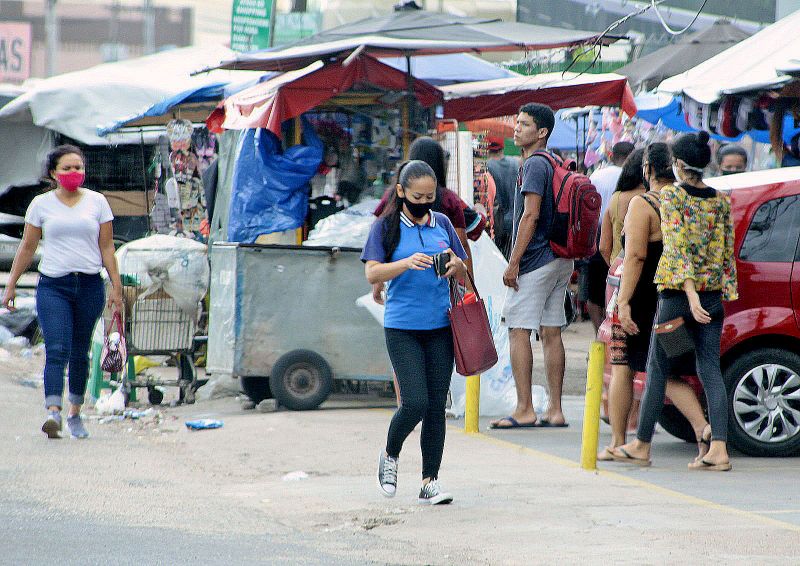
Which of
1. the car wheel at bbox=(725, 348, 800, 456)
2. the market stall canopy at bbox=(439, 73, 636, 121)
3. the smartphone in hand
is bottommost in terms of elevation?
the car wheel at bbox=(725, 348, 800, 456)

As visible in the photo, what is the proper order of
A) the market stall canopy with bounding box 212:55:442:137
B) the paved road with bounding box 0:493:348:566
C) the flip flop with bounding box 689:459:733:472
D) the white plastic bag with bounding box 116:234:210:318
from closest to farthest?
the paved road with bounding box 0:493:348:566, the flip flop with bounding box 689:459:733:472, the market stall canopy with bounding box 212:55:442:137, the white plastic bag with bounding box 116:234:210:318

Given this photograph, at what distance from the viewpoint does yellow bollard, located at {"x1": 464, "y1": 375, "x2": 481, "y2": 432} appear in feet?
31.0

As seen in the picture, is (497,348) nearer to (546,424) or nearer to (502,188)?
(546,424)

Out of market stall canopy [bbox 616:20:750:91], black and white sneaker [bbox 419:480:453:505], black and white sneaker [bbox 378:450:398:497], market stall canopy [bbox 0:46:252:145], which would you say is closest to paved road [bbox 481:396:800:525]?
black and white sneaker [bbox 419:480:453:505]

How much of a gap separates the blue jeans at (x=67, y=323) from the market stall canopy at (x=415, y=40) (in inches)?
105

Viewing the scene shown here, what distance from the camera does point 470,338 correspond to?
22.2 feet

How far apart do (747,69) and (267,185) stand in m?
3.99

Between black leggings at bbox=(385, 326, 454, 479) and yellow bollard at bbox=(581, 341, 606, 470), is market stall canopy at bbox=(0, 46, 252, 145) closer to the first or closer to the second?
yellow bollard at bbox=(581, 341, 606, 470)

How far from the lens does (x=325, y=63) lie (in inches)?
445

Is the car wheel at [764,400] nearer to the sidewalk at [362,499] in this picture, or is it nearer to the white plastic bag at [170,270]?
the sidewalk at [362,499]

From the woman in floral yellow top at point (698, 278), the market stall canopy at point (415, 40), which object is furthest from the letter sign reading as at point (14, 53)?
the woman in floral yellow top at point (698, 278)

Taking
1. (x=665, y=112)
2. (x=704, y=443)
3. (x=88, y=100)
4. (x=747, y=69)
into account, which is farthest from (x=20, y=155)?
(x=704, y=443)

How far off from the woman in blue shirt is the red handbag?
0.10 m

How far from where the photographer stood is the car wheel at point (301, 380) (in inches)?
406
